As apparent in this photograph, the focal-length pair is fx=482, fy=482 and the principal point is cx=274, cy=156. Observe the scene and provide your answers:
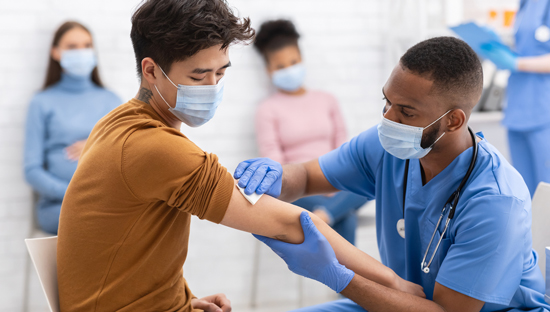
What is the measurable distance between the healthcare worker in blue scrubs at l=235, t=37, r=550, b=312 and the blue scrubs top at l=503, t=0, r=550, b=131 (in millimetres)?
1526

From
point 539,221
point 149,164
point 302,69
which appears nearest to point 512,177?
point 539,221

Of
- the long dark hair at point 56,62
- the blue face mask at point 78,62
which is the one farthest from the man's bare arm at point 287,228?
the long dark hair at point 56,62

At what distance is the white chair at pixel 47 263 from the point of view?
1181mm

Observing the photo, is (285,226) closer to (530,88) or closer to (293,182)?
(293,182)

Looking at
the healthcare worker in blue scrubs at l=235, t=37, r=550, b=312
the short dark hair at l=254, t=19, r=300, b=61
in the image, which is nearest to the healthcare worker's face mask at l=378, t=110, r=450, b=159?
the healthcare worker in blue scrubs at l=235, t=37, r=550, b=312

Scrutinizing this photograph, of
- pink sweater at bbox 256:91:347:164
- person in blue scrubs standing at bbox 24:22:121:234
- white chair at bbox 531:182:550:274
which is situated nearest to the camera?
white chair at bbox 531:182:550:274

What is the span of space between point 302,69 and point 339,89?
14.8 inches

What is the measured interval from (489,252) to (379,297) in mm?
302

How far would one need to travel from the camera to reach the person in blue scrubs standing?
8.09ft

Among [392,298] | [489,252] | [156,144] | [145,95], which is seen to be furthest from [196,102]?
[489,252]

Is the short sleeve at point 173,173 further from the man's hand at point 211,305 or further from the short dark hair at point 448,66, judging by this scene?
the short dark hair at point 448,66

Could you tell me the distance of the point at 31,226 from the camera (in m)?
2.64

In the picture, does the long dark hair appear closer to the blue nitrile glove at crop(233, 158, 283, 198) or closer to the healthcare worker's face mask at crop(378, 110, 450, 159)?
the blue nitrile glove at crop(233, 158, 283, 198)

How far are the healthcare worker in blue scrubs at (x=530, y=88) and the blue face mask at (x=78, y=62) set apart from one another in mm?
2200
